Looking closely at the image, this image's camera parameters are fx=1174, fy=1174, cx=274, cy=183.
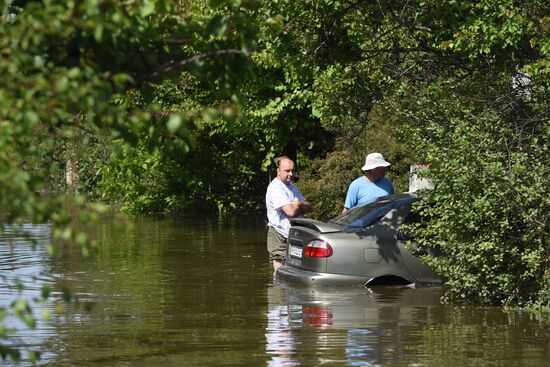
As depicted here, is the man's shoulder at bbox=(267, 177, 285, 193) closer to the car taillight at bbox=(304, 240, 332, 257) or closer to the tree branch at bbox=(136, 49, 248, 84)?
the car taillight at bbox=(304, 240, 332, 257)

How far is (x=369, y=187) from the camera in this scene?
49.6 ft

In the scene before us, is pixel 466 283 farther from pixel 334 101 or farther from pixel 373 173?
pixel 334 101

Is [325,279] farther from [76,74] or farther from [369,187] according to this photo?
[76,74]

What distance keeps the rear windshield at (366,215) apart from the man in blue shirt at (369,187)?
638 mm

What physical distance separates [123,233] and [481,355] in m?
16.7

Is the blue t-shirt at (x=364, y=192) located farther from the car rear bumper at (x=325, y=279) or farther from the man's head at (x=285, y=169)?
the car rear bumper at (x=325, y=279)

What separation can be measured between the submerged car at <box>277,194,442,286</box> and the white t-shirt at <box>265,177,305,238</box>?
0.33 m

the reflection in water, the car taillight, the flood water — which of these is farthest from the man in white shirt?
the reflection in water

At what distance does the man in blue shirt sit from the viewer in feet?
49.1

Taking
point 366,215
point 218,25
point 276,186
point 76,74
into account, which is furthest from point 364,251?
point 76,74

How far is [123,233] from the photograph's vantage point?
2573 centimetres

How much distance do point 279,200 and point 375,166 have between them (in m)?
1.44

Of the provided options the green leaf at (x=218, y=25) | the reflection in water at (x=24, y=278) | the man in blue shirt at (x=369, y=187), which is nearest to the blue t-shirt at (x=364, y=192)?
the man in blue shirt at (x=369, y=187)

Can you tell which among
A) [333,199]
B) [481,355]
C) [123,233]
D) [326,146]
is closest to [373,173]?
[481,355]
